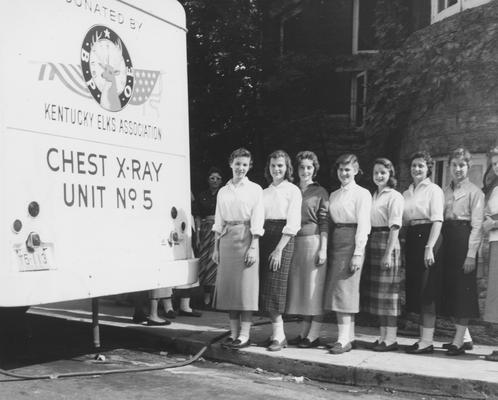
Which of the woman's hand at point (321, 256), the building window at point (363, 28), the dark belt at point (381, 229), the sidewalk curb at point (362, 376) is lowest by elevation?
the sidewalk curb at point (362, 376)

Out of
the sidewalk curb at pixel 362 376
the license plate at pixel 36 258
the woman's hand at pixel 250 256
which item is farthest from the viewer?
the woman's hand at pixel 250 256

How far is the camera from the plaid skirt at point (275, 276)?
6.45m

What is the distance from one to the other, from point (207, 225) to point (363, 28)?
781 cm

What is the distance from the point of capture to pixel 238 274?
21.0 feet

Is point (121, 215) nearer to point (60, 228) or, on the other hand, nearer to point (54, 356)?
point (60, 228)

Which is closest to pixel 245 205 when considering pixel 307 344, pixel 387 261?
pixel 387 261

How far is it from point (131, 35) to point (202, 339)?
307 cm

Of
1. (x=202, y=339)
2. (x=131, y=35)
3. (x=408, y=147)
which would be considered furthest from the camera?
(x=408, y=147)

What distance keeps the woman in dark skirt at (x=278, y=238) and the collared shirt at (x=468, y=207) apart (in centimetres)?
136

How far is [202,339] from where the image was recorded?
7102 mm

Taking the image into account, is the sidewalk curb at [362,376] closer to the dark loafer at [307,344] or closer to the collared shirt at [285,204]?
the dark loafer at [307,344]

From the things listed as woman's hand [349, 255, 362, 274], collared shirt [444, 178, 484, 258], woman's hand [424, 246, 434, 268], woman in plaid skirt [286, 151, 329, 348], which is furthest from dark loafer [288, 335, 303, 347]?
collared shirt [444, 178, 484, 258]

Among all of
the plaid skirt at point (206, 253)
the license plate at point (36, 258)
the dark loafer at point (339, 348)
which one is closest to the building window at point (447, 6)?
the plaid skirt at point (206, 253)

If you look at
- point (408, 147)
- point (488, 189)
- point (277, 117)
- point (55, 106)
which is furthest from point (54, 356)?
point (277, 117)
